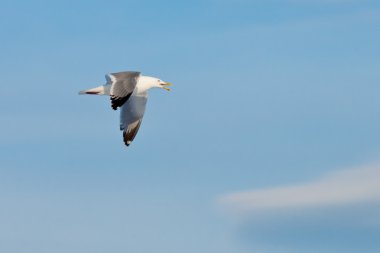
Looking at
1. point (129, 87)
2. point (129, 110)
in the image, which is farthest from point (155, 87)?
point (129, 87)

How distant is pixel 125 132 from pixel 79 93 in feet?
11.9

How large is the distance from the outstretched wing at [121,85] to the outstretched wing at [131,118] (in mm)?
2829

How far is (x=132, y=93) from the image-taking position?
58.2m

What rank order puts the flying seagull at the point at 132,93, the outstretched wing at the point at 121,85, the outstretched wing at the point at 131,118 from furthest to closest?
the outstretched wing at the point at 131,118
the flying seagull at the point at 132,93
the outstretched wing at the point at 121,85

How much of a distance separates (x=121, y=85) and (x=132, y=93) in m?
4.15

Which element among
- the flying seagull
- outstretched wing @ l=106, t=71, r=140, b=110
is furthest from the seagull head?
outstretched wing @ l=106, t=71, r=140, b=110

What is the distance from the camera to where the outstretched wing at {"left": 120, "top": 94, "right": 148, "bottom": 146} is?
193 feet

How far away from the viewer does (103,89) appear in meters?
57.1

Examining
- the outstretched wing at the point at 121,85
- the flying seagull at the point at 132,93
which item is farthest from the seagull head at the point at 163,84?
the outstretched wing at the point at 121,85

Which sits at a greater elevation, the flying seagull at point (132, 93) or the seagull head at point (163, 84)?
the seagull head at point (163, 84)

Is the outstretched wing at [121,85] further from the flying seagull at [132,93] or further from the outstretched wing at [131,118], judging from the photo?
the outstretched wing at [131,118]

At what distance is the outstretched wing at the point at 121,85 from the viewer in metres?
52.4

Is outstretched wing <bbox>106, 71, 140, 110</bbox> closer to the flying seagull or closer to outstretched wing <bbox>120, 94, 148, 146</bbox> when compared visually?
the flying seagull

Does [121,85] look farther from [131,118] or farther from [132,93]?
[131,118]
